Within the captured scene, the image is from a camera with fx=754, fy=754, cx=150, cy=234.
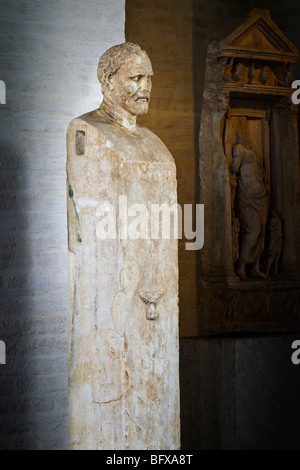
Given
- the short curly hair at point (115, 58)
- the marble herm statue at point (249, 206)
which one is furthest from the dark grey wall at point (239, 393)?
the short curly hair at point (115, 58)

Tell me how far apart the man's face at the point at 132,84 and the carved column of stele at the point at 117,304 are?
0.04 m

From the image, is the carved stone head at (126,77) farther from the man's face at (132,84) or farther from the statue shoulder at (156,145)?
the statue shoulder at (156,145)

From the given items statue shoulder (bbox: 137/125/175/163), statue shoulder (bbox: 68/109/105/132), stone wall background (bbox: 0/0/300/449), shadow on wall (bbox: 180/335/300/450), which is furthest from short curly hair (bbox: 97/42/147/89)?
shadow on wall (bbox: 180/335/300/450)

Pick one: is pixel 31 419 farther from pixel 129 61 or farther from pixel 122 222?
pixel 129 61

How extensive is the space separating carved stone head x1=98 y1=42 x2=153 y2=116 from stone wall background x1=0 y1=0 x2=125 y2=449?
67cm

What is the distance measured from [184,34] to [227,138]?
3.79ft

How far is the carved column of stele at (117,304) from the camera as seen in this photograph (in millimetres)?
3574

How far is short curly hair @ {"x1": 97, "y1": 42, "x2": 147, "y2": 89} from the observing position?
147 inches

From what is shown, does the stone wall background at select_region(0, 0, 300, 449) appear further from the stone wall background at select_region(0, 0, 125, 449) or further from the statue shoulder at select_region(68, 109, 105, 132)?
the statue shoulder at select_region(68, 109, 105, 132)

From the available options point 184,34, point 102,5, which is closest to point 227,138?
point 184,34

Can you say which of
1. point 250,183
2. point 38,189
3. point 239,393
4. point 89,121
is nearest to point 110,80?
point 89,121

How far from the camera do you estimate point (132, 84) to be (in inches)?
147

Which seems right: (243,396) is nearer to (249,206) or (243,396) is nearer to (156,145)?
(249,206)

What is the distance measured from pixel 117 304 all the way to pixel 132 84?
3.57ft
